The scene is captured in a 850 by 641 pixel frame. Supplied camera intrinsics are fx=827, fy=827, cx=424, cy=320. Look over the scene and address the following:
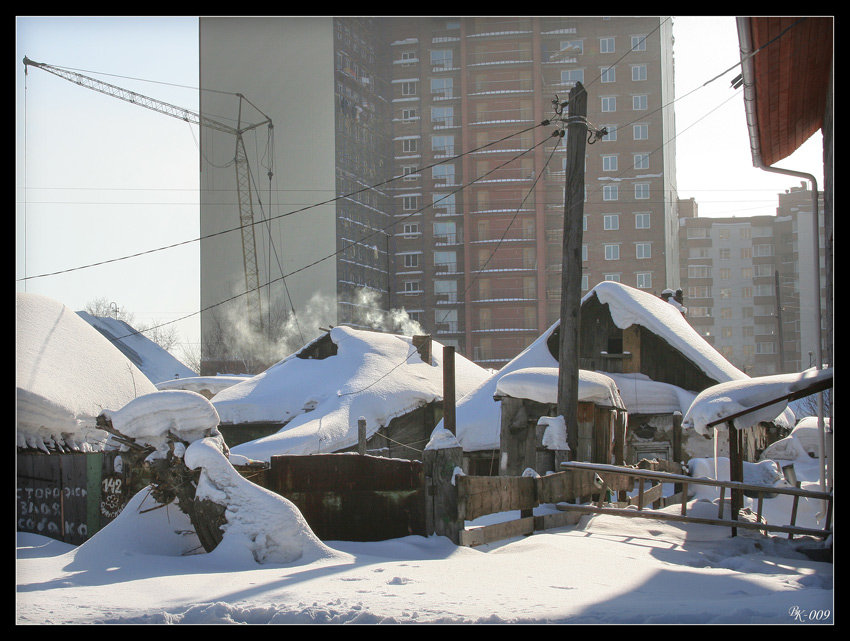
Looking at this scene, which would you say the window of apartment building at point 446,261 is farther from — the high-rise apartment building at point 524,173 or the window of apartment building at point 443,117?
the window of apartment building at point 443,117

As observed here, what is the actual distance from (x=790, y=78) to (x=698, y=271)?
87.9m

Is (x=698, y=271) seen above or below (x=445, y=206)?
below

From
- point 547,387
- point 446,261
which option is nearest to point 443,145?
point 446,261

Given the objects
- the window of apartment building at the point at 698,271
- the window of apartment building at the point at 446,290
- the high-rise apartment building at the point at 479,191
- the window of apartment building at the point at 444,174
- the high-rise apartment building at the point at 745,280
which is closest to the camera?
the high-rise apartment building at the point at 479,191

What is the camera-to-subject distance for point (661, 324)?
2541 centimetres

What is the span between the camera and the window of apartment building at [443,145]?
213 feet

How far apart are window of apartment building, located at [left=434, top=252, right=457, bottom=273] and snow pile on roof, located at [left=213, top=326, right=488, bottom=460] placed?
34893 mm

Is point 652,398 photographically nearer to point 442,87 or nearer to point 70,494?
point 70,494

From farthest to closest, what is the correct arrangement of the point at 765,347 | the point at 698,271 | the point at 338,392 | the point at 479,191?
the point at 698,271, the point at 765,347, the point at 479,191, the point at 338,392

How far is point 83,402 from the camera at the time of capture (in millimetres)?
14469

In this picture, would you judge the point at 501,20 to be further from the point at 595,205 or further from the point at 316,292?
the point at 316,292

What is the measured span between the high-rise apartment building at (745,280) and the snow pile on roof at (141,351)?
5454cm

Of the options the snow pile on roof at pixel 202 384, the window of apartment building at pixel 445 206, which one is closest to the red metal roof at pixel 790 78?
the snow pile on roof at pixel 202 384

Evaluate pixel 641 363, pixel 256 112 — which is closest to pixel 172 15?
Answer: pixel 641 363
